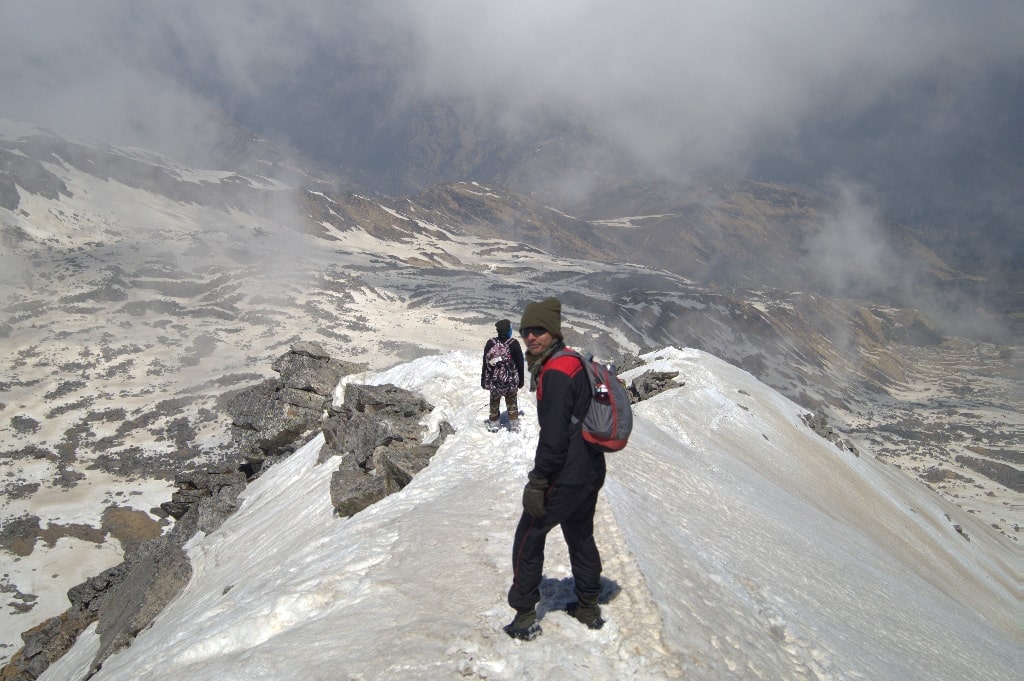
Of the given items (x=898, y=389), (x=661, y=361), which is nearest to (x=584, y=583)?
(x=661, y=361)

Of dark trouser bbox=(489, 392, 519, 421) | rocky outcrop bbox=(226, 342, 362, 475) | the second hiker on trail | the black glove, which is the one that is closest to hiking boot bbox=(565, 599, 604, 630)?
the black glove

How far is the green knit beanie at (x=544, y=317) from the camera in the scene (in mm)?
4871

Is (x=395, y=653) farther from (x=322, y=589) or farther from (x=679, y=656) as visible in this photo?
(x=679, y=656)

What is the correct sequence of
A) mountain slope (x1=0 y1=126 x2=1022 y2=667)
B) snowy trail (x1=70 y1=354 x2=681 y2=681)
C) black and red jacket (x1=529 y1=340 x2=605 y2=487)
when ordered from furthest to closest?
mountain slope (x1=0 y1=126 x2=1022 y2=667)
snowy trail (x1=70 y1=354 x2=681 y2=681)
black and red jacket (x1=529 y1=340 x2=605 y2=487)

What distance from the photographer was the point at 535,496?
187 inches

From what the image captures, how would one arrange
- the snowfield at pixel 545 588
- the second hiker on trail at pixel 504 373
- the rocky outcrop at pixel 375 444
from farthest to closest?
the second hiker on trail at pixel 504 373
the rocky outcrop at pixel 375 444
the snowfield at pixel 545 588

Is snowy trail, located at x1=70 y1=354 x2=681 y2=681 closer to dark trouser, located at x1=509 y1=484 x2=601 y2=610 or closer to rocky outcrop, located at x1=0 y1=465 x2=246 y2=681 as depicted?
dark trouser, located at x1=509 y1=484 x2=601 y2=610

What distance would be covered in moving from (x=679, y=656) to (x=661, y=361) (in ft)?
87.4

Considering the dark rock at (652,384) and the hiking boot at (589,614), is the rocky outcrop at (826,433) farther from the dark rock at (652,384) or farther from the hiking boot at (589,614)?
the hiking boot at (589,614)

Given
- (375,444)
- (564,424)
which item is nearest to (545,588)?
(564,424)

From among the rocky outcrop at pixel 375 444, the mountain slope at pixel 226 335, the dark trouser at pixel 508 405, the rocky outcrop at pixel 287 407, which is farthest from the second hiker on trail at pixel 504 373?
the mountain slope at pixel 226 335

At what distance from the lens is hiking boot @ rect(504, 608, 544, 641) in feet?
16.7

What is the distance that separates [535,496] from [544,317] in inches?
59.8

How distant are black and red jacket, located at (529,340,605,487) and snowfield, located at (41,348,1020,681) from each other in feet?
5.41
